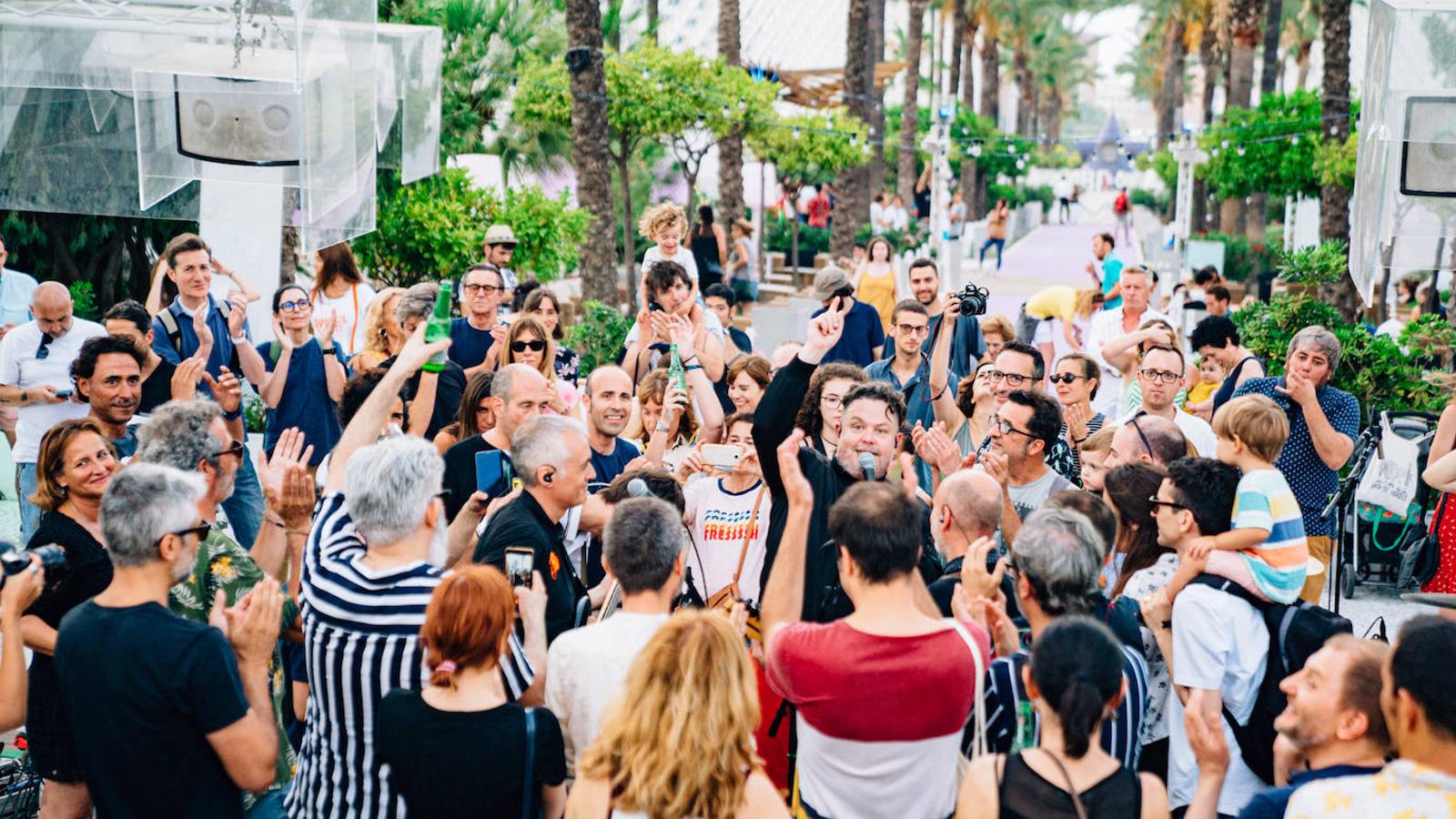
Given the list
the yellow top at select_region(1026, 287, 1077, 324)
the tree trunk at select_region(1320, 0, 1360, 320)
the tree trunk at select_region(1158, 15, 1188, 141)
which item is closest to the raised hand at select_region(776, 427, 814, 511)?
the yellow top at select_region(1026, 287, 1077, 324)

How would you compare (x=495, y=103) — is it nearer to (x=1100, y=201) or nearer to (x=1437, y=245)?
(x=1437, y=245)

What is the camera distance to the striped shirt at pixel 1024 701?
11.5 ft

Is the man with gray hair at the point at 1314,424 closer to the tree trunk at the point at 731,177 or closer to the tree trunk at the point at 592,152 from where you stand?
the tree trunk at the point at 592,152

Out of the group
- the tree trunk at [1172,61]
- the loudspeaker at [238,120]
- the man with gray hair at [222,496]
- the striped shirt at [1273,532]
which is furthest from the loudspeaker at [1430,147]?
the tree trunk at [1172,61]

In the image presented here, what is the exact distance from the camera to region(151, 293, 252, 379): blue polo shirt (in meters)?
7.27

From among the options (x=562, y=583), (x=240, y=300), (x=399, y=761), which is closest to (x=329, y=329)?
A: (x=240, y=300)

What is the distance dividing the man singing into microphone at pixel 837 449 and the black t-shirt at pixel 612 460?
3.82ft

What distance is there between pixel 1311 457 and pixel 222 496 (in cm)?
516

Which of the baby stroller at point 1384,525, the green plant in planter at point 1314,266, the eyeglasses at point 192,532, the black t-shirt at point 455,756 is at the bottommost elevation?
the baby stroller at point 1384,525

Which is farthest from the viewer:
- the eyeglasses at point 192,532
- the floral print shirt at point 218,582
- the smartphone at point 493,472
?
the smartphone at point 493,472

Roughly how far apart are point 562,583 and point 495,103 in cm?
1581

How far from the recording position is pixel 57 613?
13.7ft

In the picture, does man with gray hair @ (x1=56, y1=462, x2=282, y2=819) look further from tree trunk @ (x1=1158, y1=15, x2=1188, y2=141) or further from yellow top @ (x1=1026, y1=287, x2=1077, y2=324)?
tree trunk @ (x1=1158, y1=15, x2=1188, y2=141)

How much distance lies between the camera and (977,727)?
3.57 metres
